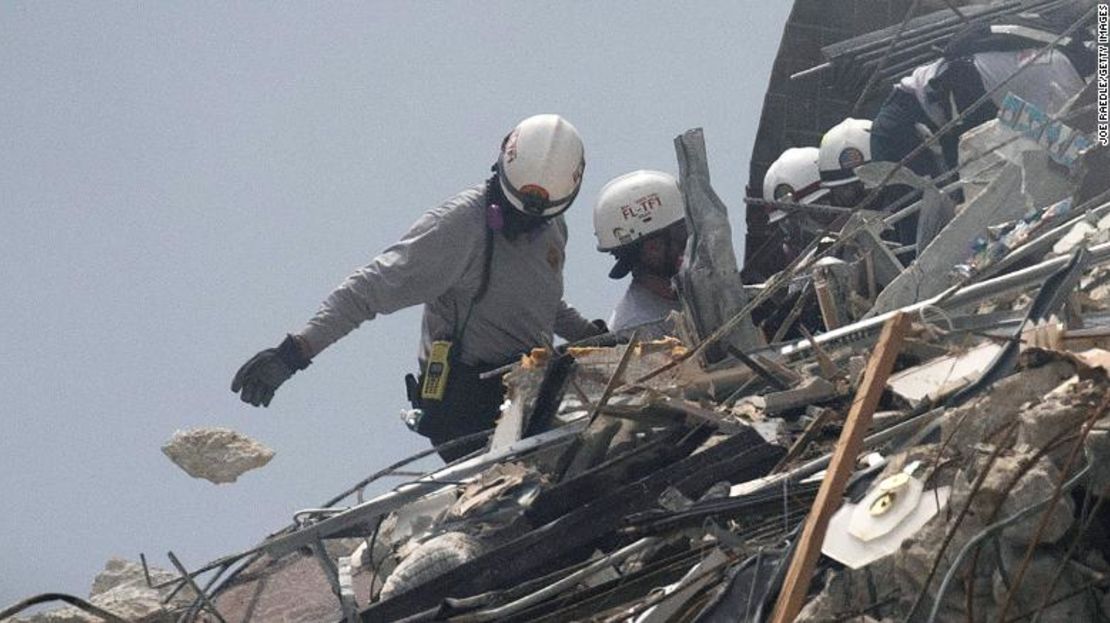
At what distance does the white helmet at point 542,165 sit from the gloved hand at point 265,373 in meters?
1.18

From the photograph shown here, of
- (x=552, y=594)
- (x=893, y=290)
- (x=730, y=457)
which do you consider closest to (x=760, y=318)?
(x=893, y=290)

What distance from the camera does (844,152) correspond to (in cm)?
1257

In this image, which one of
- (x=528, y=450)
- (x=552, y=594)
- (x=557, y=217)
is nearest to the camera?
(x=552, y=594)

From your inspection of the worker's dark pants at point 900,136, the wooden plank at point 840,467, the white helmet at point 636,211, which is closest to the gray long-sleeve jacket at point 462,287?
the white helmet at point 636,211

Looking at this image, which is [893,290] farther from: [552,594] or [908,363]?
[552,594]

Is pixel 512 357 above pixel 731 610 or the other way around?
above

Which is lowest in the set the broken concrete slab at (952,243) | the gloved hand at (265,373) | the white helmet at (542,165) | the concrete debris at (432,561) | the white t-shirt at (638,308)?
the concrete debris at (432,561)

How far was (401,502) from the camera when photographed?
7906 millimetres

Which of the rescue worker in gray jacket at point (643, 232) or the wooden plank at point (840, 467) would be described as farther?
the rescue worker in gray jacket at point (643, 232)

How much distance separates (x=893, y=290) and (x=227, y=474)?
3063 mm

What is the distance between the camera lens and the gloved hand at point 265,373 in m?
9.08
